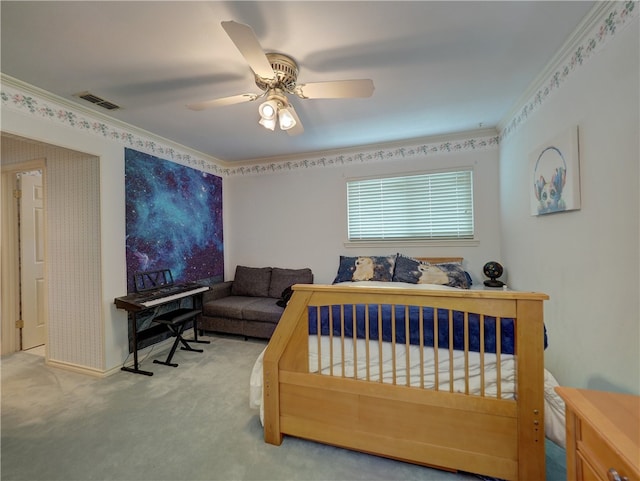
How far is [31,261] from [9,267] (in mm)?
190

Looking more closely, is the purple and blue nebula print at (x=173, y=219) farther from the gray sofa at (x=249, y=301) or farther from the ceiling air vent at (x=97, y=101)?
the ceiling air vent at (x=97, y=101)

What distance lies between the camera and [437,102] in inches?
100

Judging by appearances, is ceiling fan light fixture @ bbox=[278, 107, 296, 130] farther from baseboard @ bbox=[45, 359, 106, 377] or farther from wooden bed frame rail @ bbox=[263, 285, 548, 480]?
baseboard @ bbox=[45, 359, 106, 377]

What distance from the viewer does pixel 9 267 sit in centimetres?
321

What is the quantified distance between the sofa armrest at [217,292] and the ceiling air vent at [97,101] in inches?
86.1

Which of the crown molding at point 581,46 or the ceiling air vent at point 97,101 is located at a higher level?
the ceiling air vent at point 97,101

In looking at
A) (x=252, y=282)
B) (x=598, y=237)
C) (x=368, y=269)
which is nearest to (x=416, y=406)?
(x=598, y=237)

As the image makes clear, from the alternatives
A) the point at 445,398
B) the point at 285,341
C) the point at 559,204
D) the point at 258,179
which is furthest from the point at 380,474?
the point at 258,179

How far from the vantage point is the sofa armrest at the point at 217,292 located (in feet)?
12.0

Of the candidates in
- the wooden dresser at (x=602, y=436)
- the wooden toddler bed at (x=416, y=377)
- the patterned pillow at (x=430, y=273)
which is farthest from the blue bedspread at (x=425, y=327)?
the patterned pillow at (x=430, y=273)

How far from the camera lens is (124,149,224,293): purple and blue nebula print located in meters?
3.00

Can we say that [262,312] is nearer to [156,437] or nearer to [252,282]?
[252,282]

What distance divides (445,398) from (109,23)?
8.90ft

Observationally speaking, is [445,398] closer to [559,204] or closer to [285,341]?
[285,341]
